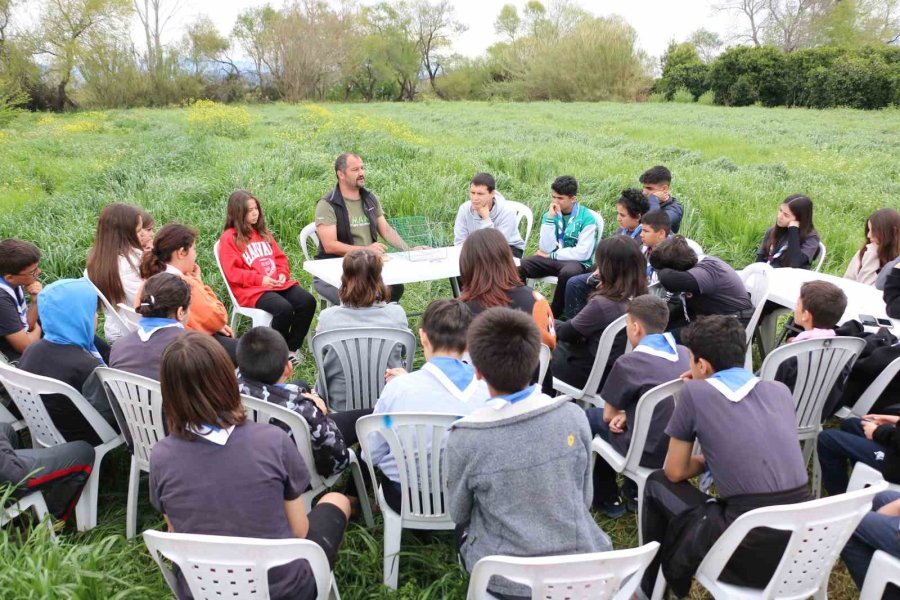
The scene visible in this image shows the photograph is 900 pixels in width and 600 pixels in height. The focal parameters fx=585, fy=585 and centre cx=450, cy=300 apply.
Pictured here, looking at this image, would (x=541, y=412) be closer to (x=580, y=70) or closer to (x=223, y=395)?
(x=223, y=395)

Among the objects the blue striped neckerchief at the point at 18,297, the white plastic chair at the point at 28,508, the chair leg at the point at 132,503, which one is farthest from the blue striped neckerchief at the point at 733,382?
the blue striped neckerchief at the point at 18,297

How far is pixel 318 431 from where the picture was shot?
7.95ft

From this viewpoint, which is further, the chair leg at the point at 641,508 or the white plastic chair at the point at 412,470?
the chair leg at the point at 641,508

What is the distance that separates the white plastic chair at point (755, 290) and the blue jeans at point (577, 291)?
116 centimetres

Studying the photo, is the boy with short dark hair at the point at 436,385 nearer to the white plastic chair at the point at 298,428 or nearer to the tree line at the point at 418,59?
the white plastic chair at the point at 298,428

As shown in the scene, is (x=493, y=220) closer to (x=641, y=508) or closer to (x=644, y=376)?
(x=644, y=376)

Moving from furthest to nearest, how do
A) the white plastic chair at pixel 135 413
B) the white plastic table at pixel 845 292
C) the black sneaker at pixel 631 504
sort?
the white plastic table at pixel 845 292 < the black sneaker at pixel 631 504 < the white plastic chair at pixel 135 413

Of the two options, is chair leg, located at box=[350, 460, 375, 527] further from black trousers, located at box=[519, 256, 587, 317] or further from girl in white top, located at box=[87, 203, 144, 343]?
black trousers, located at box=[519, 256, 587, 317]

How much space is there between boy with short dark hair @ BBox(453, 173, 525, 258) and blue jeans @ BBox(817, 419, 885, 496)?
3.04m

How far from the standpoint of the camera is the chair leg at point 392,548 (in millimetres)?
2357

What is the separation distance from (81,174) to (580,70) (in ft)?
122


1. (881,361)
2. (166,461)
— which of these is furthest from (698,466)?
(166,461)

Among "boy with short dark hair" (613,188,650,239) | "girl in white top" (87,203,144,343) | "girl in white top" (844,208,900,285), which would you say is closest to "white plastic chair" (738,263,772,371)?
"girl in white top" (844,208,900,285)

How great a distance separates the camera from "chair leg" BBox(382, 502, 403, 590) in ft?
7.73
